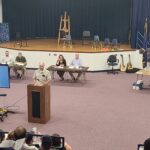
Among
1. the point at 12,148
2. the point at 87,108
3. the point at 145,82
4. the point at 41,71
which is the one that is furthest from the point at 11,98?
the point at 12,148

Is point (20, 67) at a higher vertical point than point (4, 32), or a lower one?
lower

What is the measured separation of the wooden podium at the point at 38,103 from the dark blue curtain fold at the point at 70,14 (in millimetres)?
10944

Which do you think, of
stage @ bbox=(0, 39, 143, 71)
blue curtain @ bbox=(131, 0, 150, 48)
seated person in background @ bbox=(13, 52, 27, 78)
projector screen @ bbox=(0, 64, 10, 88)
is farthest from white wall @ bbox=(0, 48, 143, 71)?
projector screen @ bbox=(0, 64, 10, 88)

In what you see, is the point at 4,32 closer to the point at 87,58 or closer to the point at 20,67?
the point at 20,67

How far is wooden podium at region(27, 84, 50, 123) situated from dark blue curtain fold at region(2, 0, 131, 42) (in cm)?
1094

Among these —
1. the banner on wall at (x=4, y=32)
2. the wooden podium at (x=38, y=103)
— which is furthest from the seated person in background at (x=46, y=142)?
the banner on wall at (x=4, y=32)

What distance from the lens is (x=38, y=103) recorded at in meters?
8.08

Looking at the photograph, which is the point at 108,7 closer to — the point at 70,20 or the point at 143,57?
the point at 70,20

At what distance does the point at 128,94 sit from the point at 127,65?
159 inches

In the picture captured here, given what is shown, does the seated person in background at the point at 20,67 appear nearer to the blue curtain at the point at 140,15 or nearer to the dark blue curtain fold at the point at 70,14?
the blue curtain at the point at 140,15

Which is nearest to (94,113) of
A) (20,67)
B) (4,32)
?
(20,67)

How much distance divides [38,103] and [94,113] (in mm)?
1629

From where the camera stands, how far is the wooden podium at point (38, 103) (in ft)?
26.1

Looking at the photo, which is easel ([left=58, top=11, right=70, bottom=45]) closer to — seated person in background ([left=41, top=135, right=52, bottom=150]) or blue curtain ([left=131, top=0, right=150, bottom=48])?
blue curtain ([left=131, top=0, right=150, bottom=48])
